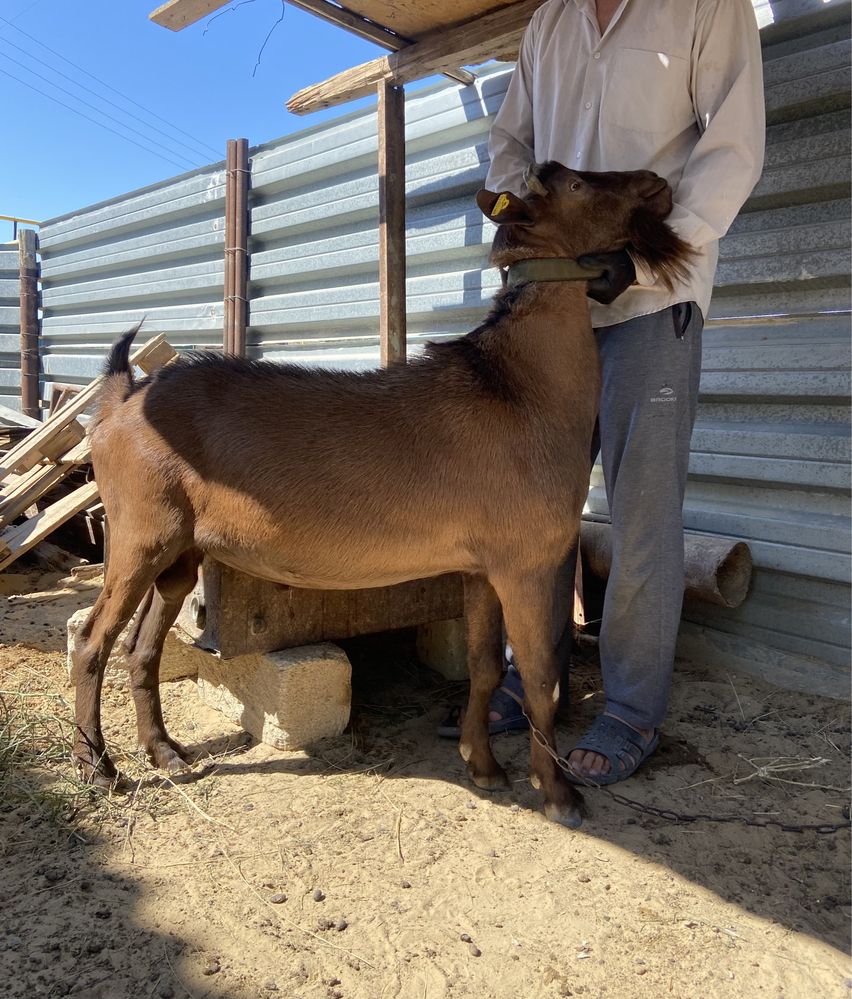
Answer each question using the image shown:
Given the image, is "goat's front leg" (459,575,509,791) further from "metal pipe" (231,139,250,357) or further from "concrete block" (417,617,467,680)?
"metal pipe" (231,139,250,357)

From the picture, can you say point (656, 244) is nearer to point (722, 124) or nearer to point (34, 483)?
point (722, 124)

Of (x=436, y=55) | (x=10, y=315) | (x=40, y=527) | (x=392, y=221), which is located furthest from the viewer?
(x=10, y=315)

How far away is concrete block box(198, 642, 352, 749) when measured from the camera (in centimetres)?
309

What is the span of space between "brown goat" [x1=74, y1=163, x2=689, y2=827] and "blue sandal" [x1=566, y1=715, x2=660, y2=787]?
7.9 inches

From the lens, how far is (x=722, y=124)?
2.66 meters

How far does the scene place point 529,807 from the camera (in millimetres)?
2727

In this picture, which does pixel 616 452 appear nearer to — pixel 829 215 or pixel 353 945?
pixel 829 215

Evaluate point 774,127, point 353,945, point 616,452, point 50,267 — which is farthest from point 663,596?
point 50,267

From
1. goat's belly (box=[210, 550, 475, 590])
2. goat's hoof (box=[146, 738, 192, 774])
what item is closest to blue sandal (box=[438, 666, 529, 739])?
goat's belly (box=[210, 550, 475, 590])

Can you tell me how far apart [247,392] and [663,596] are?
5.44ft

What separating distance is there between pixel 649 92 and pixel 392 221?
2.22m

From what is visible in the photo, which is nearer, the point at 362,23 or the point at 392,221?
the point at 362,23

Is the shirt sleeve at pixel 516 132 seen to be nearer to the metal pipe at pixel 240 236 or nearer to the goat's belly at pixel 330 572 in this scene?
the goat's belly at pixel 330 572

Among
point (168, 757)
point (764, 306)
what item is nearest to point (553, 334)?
point (764, 306)
